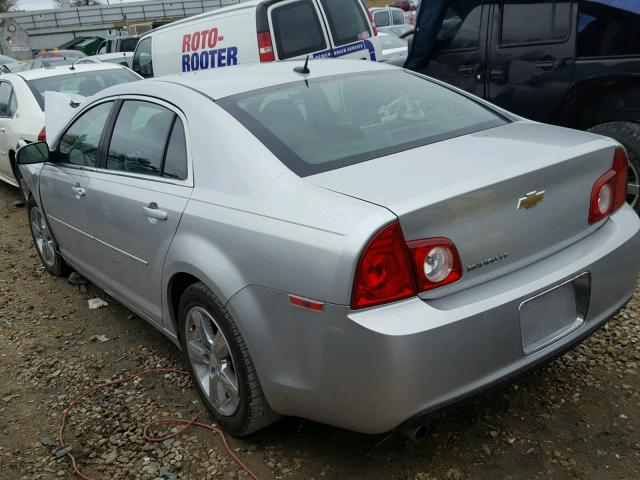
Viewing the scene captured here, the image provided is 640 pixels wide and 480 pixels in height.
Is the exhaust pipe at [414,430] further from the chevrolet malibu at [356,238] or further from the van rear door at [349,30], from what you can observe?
the van rear door at [349,30]

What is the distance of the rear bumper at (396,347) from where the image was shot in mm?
1992

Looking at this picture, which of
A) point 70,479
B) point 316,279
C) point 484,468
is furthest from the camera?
Answer: point 70,479

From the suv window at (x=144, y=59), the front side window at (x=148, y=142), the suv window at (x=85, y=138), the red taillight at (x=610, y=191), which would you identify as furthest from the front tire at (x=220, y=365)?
the suv window at (x=144, y=59)

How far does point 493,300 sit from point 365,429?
633mm

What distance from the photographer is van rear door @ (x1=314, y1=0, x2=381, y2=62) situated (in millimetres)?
7863

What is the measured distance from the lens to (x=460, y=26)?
203 inches

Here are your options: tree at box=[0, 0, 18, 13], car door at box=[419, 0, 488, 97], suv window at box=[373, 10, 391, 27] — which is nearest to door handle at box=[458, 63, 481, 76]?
car door at box=[419, 0, 488, 97]

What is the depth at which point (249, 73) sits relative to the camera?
3.27 metres

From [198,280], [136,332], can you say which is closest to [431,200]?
[198,280]

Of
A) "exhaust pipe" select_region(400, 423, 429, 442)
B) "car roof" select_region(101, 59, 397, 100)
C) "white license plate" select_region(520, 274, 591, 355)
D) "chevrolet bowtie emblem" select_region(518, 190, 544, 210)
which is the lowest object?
"exhaust pipe" select_region(400, 423, 429, 442)

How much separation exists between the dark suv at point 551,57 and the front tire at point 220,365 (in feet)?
10.6

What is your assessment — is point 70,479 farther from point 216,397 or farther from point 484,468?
point 484,468

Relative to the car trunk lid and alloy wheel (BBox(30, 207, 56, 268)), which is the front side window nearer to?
the car trunk lid

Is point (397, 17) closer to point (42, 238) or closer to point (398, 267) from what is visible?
point (42, 238)
